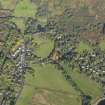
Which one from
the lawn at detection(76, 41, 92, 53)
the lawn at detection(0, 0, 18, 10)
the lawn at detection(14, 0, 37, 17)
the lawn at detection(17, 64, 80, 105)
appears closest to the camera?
the lawn at detection(17, 64, 80, 105)

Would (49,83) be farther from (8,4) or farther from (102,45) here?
(8,4)

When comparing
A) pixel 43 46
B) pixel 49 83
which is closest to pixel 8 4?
pixel 43 46

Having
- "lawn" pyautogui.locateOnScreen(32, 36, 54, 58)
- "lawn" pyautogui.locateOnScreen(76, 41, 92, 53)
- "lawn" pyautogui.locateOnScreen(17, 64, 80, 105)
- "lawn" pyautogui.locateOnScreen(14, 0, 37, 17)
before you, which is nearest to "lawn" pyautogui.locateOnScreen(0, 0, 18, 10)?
"lawn" pyautogui.locateOnScreen(14, 0, 37, 17)

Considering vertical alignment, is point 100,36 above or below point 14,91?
above

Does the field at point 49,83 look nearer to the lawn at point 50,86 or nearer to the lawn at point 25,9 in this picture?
the lawn at point 50,86

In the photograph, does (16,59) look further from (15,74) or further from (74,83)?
(74,83)

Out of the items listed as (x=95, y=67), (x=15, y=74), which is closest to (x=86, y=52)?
(x=95, y=67)

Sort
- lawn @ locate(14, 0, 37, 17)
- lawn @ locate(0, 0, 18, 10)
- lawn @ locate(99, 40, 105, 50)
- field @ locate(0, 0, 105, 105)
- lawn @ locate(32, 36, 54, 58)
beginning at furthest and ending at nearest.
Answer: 1. lawn @ locate(0, 0, 18, 10)
2. lawn @ locate(14, 0, 37, 17)
3. lawn @ locate(99, 40, 105, 50)
4. lawn @ locate(32, 36, 54, 58)
5. field @ locate(0, 0, 105, 105)

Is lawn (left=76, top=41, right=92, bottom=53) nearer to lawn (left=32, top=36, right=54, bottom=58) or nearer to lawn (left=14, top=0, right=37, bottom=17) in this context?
lawn (left=32, top=36, right=54, bottom=58)
